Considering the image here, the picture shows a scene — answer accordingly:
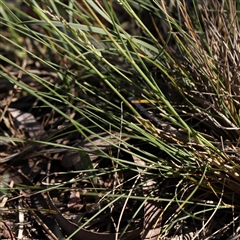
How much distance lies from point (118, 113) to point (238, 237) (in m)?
0.47

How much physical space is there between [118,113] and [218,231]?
42 cm

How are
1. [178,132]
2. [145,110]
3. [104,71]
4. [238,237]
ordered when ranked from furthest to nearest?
[104,71] < [145,110] < [178,132] < [238,237]

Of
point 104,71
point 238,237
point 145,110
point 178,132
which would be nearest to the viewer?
point 238,237

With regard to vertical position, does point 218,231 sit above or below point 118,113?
below

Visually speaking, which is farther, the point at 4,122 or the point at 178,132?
the point at 4,122

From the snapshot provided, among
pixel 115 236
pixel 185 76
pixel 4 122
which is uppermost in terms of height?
pixel 4 122

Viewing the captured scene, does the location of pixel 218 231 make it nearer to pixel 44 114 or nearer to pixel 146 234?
pixel 146 234

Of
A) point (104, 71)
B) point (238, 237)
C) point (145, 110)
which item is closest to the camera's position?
point (238, 237)

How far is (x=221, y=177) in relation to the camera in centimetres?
125

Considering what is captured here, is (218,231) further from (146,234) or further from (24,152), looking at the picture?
(24,152)

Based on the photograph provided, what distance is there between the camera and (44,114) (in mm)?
1695

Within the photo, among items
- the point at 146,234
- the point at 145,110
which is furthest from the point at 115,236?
the point at 145,110


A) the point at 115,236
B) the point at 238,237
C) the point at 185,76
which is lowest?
the point at 238,237

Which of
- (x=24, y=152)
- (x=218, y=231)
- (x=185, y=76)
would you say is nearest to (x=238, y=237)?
(x=218, y=231)
